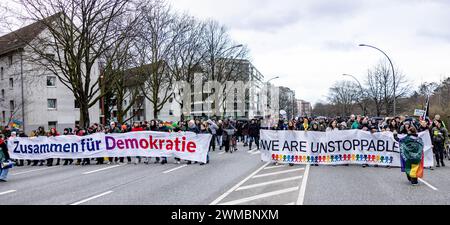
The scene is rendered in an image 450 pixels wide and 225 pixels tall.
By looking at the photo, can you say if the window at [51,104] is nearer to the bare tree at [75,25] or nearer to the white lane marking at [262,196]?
the bare tree at [75,25]

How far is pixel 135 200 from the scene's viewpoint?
8898 millimetres

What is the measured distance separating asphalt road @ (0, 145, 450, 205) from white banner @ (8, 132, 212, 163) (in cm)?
154

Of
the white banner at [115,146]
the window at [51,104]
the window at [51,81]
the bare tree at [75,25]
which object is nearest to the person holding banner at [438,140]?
the white banner at [115,146]

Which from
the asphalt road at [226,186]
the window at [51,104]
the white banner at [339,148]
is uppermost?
the window at [51,104]

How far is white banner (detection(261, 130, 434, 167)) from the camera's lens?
14969mm

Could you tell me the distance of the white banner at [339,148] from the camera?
589 inches

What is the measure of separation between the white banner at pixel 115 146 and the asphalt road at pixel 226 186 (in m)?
1.54

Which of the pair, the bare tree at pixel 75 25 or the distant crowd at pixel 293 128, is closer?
the distant crowd at pixel 293 128

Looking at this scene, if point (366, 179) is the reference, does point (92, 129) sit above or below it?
above

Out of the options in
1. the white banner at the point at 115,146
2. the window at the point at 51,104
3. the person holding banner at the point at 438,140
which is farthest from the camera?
the window at the point at 51,104

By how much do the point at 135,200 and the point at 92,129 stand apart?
36.7 ft

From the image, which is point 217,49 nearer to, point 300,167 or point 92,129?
point 92,129
